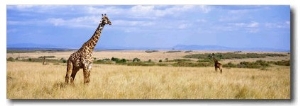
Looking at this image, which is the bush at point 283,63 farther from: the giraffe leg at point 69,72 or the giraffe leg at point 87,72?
the giraffe leg at point 69,72

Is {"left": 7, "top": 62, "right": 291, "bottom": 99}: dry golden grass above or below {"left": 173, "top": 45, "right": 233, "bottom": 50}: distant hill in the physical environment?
below

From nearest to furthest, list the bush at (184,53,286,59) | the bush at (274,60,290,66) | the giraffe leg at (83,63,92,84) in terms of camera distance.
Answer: the bush at (274,60,290,66) < the bush at (184,53,286,59) < the giraffe leg at (83,63,92,84)

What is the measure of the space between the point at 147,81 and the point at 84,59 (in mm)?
906

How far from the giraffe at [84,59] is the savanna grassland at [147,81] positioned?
7 centimetres

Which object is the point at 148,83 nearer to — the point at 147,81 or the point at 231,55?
the point at 147,81

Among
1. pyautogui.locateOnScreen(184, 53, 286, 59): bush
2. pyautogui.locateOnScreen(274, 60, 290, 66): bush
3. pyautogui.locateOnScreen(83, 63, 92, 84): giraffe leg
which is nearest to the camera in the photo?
pyautogui.locateOnScreen(274, 60, 290, 66): bush

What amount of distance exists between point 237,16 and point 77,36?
2.14m

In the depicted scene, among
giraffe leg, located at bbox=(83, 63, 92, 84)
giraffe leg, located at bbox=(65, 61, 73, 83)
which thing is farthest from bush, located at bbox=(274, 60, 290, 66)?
giraffe leg, located at bbox=(65, 61, 73, 83)

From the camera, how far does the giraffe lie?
7.89 meters

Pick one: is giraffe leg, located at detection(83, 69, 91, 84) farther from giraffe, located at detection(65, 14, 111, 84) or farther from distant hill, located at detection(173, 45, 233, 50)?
distant hill, located at detection(173, 45, 233, 50)

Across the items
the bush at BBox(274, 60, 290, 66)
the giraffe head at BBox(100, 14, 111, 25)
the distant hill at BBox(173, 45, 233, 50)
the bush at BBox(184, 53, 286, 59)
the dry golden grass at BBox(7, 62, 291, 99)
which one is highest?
the giraffe head at BBox(100, 14, 111, 25)

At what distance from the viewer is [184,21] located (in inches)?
310

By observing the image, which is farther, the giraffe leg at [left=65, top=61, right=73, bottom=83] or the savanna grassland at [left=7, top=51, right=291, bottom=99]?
the giraffe leg at [left=65, top=61, right=73, bottom=83]
